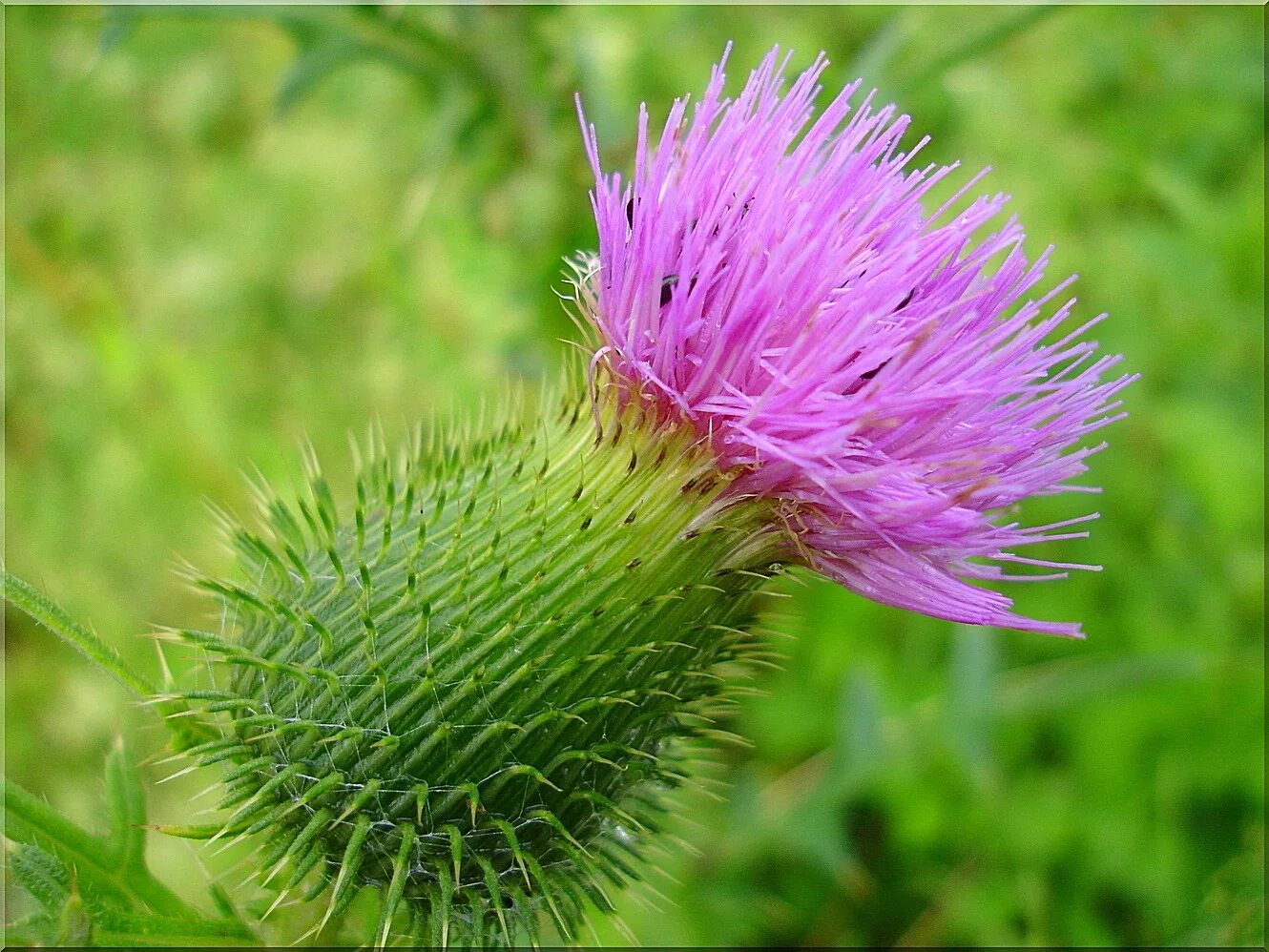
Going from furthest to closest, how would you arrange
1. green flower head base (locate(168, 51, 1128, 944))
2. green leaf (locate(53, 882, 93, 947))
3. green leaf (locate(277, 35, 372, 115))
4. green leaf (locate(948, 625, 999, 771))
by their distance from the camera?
green leaf (locate(948, 625, 999, 771))
green leaf (locate(277, 35, 372, 115))
green flower head base (locate(168, 51, 1128, 944))
green leaf (locate(53, 882, 93, 947))

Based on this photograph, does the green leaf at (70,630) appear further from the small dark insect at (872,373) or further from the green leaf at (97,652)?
the small dark insect at (872,373)

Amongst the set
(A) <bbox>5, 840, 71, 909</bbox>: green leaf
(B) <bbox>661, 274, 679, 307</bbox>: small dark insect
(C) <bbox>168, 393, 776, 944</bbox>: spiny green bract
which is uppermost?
(B) <bbox>661, 274, 679, 307</bbox>: small dark insect

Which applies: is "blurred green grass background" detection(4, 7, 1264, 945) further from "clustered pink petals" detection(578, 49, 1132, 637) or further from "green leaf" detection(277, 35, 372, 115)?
"clustered pink petals" detection(578, 49, 1132, 637)

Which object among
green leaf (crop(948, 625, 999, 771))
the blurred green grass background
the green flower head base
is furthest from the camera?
the blurred green grass background

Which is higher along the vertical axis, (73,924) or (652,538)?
(652,538)

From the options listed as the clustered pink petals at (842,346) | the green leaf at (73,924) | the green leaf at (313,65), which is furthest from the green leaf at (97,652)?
the green leaf at (313,65)

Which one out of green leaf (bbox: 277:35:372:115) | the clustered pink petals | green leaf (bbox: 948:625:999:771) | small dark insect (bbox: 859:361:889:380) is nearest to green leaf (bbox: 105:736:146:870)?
the clustered pink petals

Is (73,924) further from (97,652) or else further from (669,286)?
(669,286)

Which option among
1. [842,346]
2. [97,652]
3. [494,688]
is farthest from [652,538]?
[97,652]
